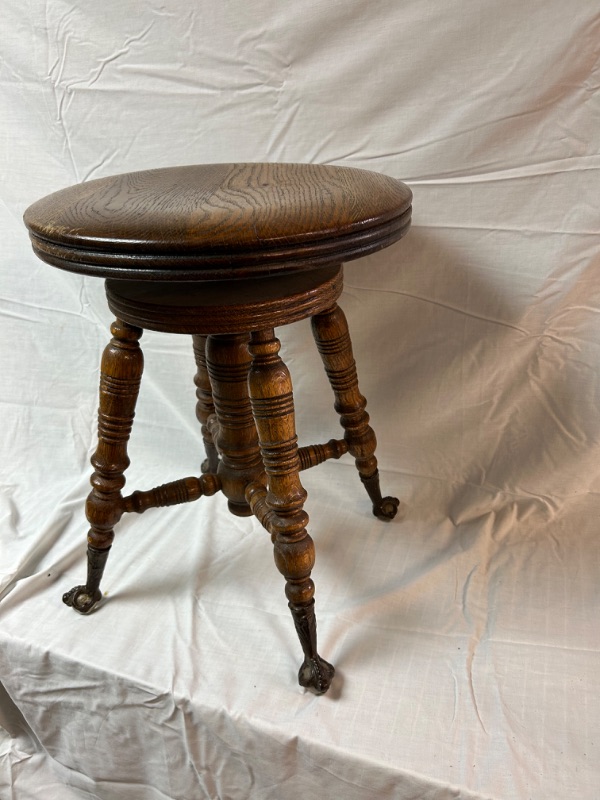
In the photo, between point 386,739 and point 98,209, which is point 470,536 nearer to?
point 386,739

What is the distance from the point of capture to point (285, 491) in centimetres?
81

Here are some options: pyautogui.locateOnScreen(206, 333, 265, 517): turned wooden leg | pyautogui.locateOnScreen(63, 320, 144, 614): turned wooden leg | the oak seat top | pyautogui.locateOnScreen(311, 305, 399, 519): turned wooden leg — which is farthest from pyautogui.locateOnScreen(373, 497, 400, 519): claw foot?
the oak seat top

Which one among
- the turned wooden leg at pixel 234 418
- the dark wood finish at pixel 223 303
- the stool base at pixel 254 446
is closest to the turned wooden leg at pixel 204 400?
the stool base at pixel 254 446

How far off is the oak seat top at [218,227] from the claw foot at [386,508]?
53cm

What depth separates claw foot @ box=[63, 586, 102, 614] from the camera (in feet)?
3.27

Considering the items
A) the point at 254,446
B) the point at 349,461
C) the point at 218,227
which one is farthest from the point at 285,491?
the point at 349,461

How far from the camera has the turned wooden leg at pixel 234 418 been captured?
0.92 metres

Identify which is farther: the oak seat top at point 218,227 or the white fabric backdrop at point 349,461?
the white fabric backdrop at point 349,461

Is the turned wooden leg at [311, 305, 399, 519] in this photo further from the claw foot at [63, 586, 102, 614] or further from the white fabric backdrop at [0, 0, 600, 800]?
the claw foot at [63, 586, 102, 614]

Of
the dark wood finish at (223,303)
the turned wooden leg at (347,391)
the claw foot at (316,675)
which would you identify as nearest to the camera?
the dark wood finish at (223,303)

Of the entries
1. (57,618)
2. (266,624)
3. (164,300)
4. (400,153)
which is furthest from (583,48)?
(57,618)

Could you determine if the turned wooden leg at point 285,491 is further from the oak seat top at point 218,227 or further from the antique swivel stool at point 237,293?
the oak seat top at point 218,227

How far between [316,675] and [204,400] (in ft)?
1.61

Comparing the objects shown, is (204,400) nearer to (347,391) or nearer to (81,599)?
(347,391)
